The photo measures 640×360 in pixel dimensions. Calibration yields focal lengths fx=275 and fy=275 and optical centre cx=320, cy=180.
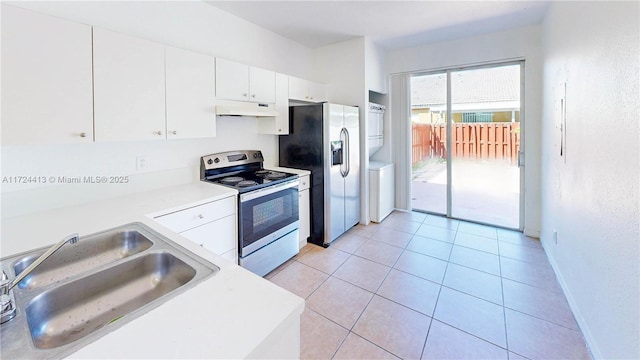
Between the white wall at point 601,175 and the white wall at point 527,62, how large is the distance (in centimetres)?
96

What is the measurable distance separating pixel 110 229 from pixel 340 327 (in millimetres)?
1563

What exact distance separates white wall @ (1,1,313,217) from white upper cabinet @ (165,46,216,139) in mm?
372

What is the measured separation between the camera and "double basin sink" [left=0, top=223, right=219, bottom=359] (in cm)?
74

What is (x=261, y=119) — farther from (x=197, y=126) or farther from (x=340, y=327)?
(x=340, y=327)

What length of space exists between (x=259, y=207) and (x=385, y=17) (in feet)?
8.19

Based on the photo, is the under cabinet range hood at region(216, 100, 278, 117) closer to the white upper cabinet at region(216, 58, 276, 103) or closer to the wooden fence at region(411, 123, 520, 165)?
the white upper cabinet at region(216, 58, 276, 103)

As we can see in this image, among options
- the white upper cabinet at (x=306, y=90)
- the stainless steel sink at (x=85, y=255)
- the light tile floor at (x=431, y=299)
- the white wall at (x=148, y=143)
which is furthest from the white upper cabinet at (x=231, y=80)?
the light tile floor at (x=431, y=299)

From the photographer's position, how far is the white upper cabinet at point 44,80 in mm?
1394

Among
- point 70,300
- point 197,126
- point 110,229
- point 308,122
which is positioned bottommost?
point 70,300

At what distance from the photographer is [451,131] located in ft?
13.6

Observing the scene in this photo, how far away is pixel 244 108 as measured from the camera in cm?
263

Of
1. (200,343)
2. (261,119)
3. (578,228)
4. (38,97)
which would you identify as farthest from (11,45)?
(578,228)

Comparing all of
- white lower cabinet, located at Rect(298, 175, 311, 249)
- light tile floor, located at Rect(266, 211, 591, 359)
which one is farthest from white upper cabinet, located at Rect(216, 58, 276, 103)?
light tile floor, located at Rect(266, 211, 591, 359)

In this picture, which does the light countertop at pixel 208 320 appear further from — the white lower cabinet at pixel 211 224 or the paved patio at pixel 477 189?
the paved patio at pixel 477 189
